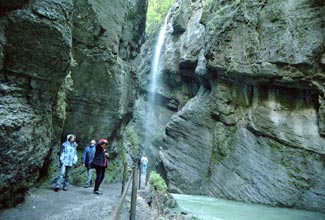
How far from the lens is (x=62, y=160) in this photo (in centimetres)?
930

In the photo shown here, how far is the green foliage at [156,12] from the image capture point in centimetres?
4031

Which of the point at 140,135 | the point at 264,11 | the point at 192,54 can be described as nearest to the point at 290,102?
the point at 264,11

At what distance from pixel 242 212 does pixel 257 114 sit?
266 inches

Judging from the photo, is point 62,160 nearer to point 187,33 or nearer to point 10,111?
point 10,111

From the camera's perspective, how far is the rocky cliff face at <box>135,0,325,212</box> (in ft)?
52.3

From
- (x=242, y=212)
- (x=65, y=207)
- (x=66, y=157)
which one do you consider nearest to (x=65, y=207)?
(x=65, y=207)

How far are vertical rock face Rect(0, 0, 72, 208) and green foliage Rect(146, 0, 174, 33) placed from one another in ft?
110

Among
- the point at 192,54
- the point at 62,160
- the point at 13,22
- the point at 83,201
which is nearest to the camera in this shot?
the point at 13,22

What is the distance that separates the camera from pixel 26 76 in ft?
21.0

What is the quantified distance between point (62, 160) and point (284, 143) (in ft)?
42.9

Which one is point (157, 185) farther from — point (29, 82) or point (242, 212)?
point (29, 82)

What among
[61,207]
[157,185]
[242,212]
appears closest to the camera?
[61,207]

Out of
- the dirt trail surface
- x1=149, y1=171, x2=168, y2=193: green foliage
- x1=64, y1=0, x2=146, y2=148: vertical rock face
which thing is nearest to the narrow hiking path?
the dirt trail surface

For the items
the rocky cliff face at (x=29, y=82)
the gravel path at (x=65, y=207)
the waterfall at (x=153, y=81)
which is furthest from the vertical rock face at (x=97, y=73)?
the waterfall at (x=153, y=81)
